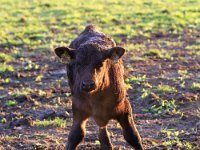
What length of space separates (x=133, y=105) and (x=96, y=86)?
13.1ft

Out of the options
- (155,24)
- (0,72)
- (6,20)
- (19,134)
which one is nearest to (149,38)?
(155,24)

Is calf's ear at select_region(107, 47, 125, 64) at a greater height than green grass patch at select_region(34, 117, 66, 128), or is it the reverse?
calf's ear at select_region(107, 47, 125, 64)

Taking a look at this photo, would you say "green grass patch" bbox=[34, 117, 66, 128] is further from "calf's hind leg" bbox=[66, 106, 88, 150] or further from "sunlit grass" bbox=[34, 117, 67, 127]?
"calf's hind leg" bbox=[66, 106, 88, 150]

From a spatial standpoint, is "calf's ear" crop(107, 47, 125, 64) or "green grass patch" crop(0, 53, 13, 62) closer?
"calf's ear" crop(107, 47, 125, 64)

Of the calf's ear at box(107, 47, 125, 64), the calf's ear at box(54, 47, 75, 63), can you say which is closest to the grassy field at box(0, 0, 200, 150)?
the calf's ear at box(54, 47, 75, 63)

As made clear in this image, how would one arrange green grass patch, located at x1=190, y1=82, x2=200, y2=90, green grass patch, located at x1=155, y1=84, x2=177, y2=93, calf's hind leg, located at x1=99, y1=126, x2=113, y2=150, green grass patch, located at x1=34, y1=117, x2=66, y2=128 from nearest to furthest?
1. calf's hind leg, located at x1=99, y1=126, x2=113, y2=150
2. green grass patch, located at x1=34, y1=117, x2=66, y2=128
3. green grass patch, located at x1=155, y1=84, x2=177, y2=93
4. green grass patch, located at x1=190, y1=82, x2=200, y2=90

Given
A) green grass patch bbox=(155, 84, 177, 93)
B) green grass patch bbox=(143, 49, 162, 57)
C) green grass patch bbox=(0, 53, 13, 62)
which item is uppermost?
green grass patch bbox=(143, 49, 162, 57)

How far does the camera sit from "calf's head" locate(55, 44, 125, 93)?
6754 mm

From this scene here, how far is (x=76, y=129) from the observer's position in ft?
25.0

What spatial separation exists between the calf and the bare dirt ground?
817 millimetres

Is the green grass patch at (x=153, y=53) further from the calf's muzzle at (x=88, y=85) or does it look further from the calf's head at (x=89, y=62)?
the calf's muzzle at (x=88, y=85)

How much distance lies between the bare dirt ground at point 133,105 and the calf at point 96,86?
32.2 inches

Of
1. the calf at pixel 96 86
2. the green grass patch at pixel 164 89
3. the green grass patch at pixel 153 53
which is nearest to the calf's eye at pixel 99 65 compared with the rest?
the calf at pixel 96 86

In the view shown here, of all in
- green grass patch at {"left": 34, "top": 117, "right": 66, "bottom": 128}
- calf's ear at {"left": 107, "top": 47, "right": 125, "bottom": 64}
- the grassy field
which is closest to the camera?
calf's ear at {"left": 107, "top": 47, "right": 125, "bottom": 64}
